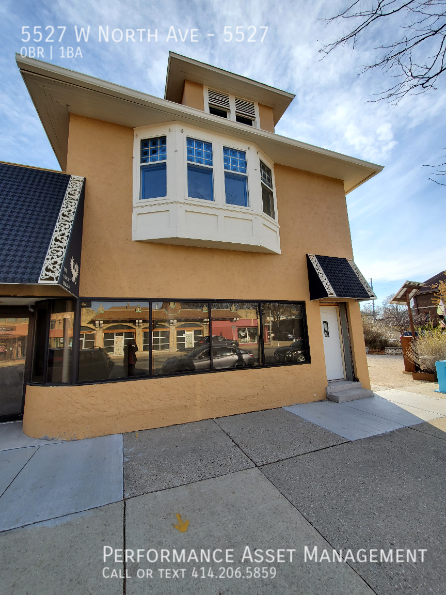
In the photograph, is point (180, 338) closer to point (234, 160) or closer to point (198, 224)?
point (198, 224)

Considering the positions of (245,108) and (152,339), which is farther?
(245,108)

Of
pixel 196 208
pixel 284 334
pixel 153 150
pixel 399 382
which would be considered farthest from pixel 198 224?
pixel 399 382

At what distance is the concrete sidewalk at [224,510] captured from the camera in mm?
2172

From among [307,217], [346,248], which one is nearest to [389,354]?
[346,248]

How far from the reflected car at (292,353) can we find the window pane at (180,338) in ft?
6.67

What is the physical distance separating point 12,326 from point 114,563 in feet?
17.4

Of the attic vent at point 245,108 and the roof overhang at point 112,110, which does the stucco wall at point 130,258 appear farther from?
the attic vent at point 245,108

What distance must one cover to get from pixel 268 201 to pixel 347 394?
5.82 meters

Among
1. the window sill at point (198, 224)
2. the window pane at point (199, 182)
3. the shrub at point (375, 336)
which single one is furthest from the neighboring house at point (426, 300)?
the window pane at point (199, 182)

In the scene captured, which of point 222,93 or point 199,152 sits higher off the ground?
point 222,93

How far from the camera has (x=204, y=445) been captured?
14.9 ft

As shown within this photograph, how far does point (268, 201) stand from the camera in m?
7.29

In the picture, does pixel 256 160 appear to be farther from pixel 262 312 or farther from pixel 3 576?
pixel 3 576

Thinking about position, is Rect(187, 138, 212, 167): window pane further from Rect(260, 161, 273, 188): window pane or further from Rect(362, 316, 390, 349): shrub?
Rect(362, 316, 390, 349): shrub
